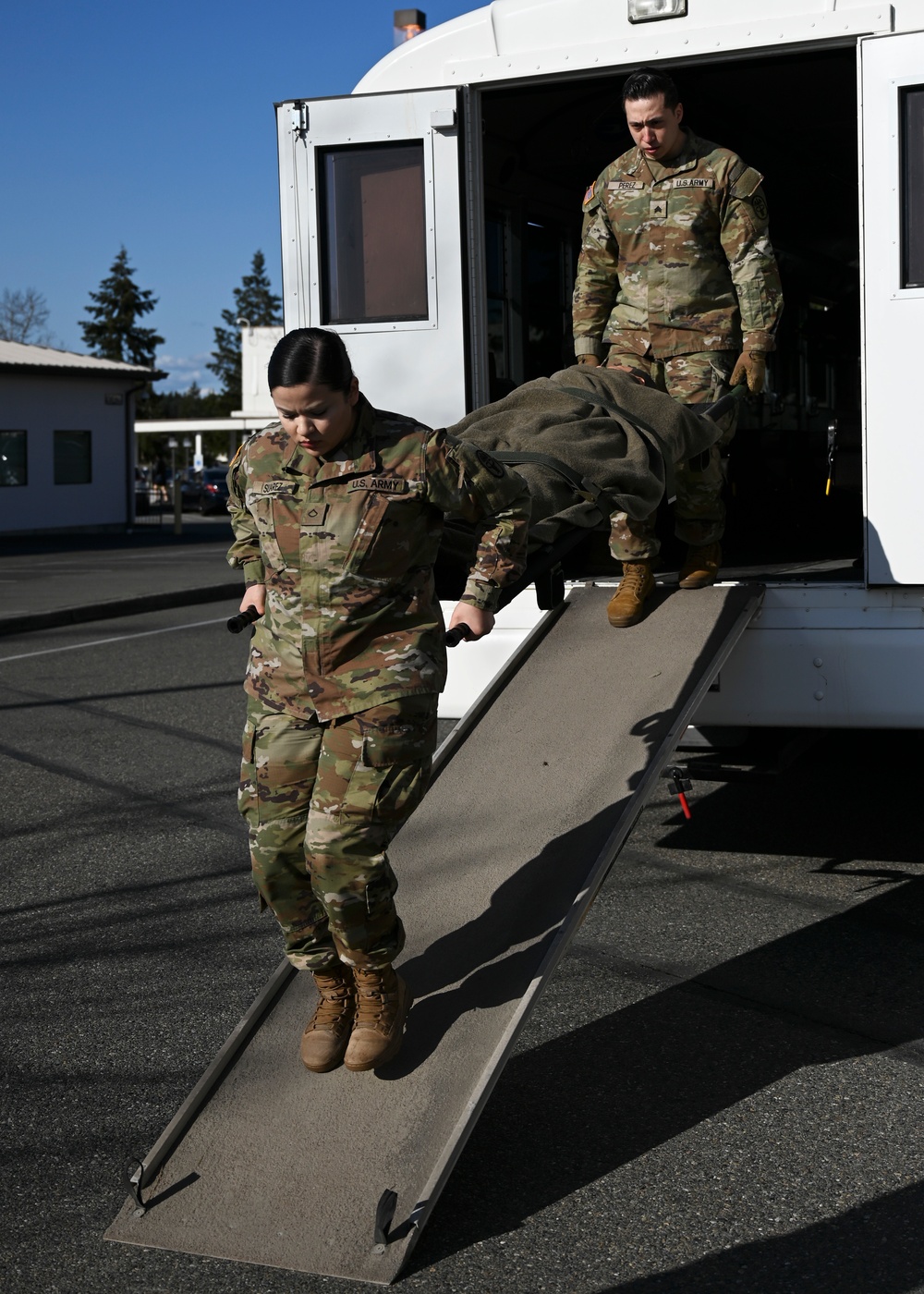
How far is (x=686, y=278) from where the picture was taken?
17.4ft

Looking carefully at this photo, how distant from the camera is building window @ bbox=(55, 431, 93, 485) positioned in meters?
31.5

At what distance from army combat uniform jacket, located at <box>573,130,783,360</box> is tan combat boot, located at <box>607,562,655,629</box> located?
0.88 meters

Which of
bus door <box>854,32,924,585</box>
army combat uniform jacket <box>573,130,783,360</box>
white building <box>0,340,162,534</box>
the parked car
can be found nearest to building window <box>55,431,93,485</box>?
white building <box>0,340,162,534</box>

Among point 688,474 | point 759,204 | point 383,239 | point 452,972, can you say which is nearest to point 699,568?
point 688,474

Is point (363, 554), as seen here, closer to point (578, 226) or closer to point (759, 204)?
point (759, 204)

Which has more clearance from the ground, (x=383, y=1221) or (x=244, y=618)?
(x=244, y=618)

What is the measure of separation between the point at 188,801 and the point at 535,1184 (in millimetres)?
3883

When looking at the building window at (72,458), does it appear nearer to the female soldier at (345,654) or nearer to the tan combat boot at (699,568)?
the tan combat boot at (699,568)

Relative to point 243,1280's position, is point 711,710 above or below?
above

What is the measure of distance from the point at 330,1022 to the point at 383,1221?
59cm

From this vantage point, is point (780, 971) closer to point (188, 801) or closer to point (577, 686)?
point (577, 686)

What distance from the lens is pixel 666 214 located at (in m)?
5.30

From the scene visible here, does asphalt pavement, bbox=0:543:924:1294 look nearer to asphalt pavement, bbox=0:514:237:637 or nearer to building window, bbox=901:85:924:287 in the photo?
building window, bbox=901:85:924:287

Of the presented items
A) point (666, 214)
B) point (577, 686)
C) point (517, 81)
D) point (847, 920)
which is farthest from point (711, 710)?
point (517, 81)
